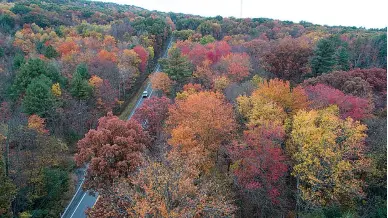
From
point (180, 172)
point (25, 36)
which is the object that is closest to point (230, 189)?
point (180, 172)

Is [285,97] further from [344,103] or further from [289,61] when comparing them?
[289,61]

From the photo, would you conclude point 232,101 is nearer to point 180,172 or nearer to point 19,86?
point 180,172

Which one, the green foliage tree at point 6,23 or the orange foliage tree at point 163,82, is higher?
the green foliage tree at point 6,23

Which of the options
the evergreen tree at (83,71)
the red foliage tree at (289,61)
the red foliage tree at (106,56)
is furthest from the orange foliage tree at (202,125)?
the red foliage tree at (106,56)

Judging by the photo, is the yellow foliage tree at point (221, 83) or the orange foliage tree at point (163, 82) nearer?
the yellow foliage tree at point (221, 83)

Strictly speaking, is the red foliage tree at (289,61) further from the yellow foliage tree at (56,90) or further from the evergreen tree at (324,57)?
the yellow foliage tree at (56,90)

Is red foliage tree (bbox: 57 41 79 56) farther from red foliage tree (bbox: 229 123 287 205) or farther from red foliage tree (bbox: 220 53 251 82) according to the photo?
red foliage tree (bbox: 229 123 287 205)

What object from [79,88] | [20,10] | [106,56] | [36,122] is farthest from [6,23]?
[36,122]
